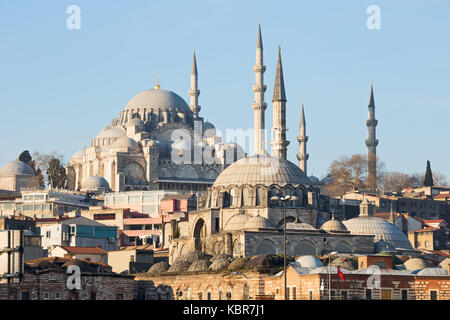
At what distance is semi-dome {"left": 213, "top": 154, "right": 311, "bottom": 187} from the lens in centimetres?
7050

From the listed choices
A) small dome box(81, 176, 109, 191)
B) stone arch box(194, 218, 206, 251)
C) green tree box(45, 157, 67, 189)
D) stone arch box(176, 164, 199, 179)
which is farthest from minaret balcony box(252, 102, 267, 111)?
green tree box(45, 157, 67, 189)

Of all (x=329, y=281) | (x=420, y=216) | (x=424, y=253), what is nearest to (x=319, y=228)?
(x=424, y=253)

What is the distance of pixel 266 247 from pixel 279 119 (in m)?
17.7

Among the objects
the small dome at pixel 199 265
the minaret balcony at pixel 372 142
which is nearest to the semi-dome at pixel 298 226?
the small dome at pixel 199 265

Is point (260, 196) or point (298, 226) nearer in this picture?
point (298, 226)

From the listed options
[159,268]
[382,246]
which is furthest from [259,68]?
[159,268]

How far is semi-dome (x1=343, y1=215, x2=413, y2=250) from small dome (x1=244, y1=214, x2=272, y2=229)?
6.76 meters

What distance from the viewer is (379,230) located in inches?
2832

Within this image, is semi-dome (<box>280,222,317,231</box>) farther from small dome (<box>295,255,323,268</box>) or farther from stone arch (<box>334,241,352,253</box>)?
small dome (<box>295,255,323,268</box>)

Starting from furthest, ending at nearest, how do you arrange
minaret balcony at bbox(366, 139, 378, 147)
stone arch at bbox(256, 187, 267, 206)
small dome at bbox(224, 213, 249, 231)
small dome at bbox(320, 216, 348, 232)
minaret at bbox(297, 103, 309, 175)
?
1. minaret balcony at bbox(366, 139, 378, 147)
2. minaret at bbox(297, 103, 309, 175)
3. stone arch at bbox(256, 187, 267, 206)
4. small dome at bbox(320, 216, 348, 232)
5. small dome at bbox(224, 213, 249, 231)

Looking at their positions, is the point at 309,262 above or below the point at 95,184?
below

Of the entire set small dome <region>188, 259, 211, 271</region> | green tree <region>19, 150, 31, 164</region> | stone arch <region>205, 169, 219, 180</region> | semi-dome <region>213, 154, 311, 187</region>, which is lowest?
small dome <region>188, 259, 211, 271</region>

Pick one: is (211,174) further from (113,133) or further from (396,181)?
(396,181)
